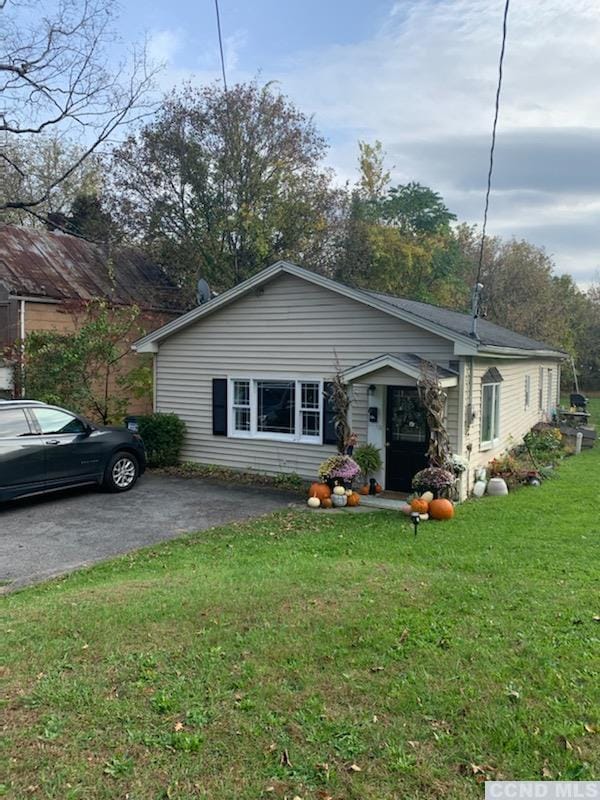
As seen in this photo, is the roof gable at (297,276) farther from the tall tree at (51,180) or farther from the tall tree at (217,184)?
the tall tree at (51,180)

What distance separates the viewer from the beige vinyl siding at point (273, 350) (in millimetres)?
11336

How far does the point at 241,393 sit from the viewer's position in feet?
43.1

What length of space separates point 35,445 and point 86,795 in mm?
7460

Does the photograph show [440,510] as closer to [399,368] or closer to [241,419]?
[399,368]

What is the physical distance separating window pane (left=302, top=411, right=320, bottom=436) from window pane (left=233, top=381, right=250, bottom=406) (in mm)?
1526

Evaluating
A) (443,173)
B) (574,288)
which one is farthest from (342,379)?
(574,288)

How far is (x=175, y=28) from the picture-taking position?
30.4 ft

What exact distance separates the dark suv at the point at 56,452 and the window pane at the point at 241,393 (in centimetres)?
262

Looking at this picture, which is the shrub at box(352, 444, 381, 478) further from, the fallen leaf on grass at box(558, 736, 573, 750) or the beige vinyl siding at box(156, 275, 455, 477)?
the fallen leaf on grass at box(558, 736, 573, 750)

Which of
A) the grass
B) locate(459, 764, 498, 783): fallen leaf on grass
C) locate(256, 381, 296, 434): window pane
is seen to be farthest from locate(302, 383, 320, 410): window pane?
locate(459, 764, 498, 783): fallen leaf on grass

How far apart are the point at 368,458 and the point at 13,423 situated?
5.96 metres

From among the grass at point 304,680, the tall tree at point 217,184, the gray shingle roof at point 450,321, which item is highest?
the tall tree at point 217,184

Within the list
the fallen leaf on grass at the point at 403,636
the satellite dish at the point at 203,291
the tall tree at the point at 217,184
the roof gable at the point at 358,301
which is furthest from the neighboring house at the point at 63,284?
the fallen leaf on grass at the point at 403,636

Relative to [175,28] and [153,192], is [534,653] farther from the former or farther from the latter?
[153,192]
